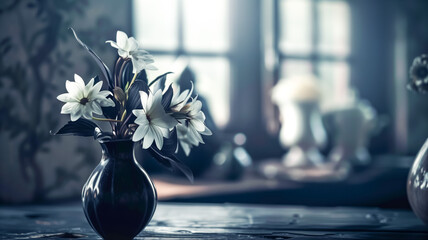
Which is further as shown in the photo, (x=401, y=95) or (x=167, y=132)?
(x=401, y=95)

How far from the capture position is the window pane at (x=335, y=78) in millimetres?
3389

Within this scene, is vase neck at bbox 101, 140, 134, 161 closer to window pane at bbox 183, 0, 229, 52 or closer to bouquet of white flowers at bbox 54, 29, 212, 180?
bouquet of white flowers at bbox 54, 29, 212, 180

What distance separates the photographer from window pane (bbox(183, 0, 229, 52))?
2988 millimetres

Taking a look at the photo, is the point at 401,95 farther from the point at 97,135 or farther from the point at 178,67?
the point at 97,135

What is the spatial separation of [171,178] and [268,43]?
1105 millimetres

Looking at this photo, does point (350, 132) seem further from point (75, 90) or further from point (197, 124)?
point (75, 90)

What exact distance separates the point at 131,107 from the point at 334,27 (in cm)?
270

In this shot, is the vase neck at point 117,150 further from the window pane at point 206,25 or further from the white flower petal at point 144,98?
the window pane at point 206,25

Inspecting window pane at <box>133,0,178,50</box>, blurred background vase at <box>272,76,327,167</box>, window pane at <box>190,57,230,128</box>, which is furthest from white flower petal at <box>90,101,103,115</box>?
window pane at <box>190,57,230,128</box>

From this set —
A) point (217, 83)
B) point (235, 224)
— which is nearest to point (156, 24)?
point (217, 83)

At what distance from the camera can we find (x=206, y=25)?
3.05 m

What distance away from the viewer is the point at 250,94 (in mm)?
3121

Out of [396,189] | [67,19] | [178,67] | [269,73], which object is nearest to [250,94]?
[269,73]

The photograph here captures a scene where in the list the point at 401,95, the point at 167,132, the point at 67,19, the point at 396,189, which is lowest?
the point at 396,189
